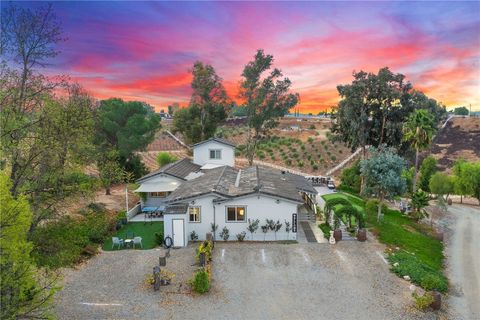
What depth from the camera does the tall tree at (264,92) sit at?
49.4 metres

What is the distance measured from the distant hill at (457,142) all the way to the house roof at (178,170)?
179 feet

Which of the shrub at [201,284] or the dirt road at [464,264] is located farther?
the dirt road at [464,264]

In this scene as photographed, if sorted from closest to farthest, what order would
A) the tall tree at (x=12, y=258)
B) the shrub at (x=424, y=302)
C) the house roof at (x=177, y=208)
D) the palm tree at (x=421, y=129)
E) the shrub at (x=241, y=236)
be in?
1. the tall tree at (x=12, y=258)
2. the shrub at (x=424, y=302)
3. the house roof at (x=177, y=208)
4. the shrub at (x=241, y=236)
5. the palm tree at (x=421, y=129)

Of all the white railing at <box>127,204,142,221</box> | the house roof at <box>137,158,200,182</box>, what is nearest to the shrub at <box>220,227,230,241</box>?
the house roof at <box>137,158,200,182</box>

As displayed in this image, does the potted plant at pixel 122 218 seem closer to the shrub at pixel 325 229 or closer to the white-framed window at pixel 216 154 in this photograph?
the white-framed window at pixel 216 154

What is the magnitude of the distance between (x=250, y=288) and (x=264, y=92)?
3754cm

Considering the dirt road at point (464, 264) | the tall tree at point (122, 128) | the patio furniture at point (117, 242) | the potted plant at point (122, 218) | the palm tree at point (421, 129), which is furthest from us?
the tall tree at point (122, 128)

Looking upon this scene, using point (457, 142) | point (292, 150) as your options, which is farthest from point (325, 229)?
point (457, 142)

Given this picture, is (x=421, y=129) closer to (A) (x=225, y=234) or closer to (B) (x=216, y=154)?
(B) (x=216, y=154)

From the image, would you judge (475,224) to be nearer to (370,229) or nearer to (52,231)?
(370,229)

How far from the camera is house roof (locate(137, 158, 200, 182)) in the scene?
31.4m

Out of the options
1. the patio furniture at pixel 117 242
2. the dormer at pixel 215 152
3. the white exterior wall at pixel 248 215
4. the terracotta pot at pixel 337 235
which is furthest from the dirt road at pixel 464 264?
the dormer at pixel 215 152

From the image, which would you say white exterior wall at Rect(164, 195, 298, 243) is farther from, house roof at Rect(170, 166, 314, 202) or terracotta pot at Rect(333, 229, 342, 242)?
terracotta pot at Rect(333, 229, 342, 242)

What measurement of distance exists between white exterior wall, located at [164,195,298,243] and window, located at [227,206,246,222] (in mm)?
210
